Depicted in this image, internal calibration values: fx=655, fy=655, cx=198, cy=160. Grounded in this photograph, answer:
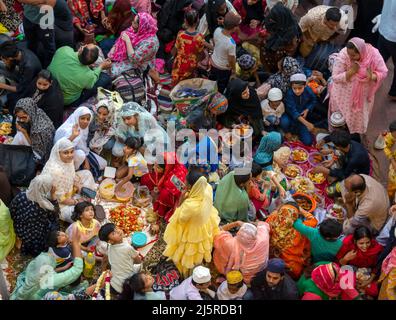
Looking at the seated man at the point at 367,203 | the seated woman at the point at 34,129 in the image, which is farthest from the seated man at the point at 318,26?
the seated woman at the point at 34,129

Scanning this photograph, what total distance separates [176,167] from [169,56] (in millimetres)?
2156

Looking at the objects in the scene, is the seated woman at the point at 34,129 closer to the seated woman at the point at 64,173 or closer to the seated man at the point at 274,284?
the seated woman at the point at 64,173

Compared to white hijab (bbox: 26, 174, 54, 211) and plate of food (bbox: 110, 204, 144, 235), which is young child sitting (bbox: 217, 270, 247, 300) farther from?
white hijab (bbox: 26, 174, 54, 211)

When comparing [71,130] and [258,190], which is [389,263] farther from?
[71,130]

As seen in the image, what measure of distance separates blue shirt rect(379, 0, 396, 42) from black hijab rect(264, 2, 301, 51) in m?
0.93

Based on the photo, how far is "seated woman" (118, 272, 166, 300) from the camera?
5.12 m

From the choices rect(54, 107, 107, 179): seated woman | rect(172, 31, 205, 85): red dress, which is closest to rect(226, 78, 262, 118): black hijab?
rect(172, 31, 205, 85): red dress

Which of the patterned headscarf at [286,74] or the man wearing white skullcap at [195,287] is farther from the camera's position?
the patterned headscarf at [286,74]

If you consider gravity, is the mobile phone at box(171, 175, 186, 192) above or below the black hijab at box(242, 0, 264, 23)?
below

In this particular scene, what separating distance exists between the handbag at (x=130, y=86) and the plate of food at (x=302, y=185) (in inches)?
76.2

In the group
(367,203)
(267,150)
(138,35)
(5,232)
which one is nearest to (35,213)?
(5,232)

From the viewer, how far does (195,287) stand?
18.0 ft

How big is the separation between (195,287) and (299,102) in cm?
264

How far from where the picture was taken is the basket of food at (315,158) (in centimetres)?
698
